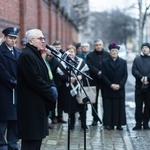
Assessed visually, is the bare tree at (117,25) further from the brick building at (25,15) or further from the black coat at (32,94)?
the black coat at (32,94)

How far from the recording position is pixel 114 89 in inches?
400

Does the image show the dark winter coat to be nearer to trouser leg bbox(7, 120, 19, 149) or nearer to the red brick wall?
the red brick wall

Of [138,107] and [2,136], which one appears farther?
[138,107]

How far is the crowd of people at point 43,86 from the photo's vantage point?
5.77 meters

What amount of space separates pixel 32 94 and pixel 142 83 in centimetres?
471

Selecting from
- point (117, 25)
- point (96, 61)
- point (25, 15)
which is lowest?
point (96, 61)

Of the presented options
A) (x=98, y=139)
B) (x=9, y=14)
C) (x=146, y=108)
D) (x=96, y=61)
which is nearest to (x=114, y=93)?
(x=146, y=108)

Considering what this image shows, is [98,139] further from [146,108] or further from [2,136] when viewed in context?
[2,136]

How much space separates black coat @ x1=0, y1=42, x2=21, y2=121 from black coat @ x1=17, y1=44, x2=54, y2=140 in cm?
129

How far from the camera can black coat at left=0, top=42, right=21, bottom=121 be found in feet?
23.2

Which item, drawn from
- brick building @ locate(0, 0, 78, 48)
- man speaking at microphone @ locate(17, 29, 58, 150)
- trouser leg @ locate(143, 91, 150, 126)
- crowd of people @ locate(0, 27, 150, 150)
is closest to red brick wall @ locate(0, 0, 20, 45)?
brick building @ locate(0, 0, 78, 48)

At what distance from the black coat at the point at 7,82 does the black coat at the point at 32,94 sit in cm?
129

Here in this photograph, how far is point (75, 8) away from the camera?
4775 centimetres

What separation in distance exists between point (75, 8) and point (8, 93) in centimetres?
4130
